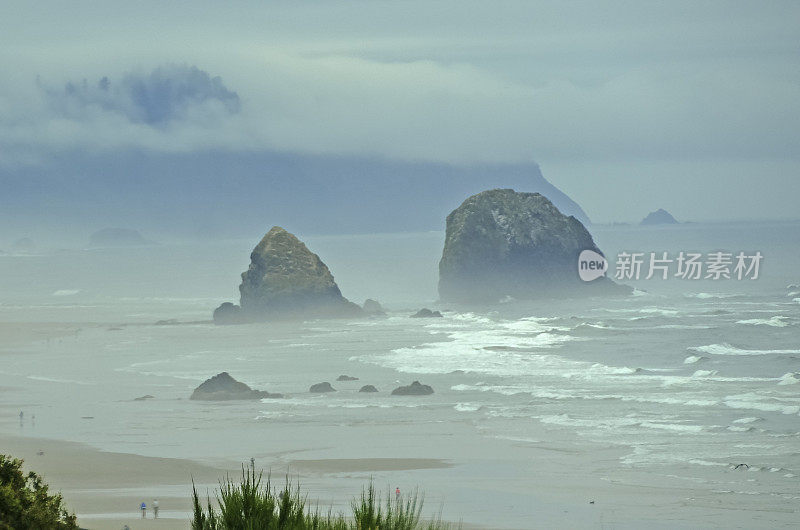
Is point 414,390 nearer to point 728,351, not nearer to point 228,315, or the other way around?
point 728,351

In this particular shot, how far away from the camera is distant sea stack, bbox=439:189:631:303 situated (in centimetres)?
12362

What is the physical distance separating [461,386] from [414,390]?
332 centimetres

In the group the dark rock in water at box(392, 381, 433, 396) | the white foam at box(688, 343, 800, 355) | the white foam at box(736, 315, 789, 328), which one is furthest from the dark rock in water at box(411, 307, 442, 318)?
the dark rock in water at box(392, 381, 433, 396)

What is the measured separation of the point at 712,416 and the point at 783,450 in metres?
7.14

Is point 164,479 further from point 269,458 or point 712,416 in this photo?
point 712,416

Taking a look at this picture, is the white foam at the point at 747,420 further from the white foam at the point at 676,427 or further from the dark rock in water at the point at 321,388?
the dark rock in water at the point at 321,388

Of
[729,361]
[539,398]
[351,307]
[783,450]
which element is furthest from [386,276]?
[783,450]

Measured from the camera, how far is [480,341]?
78625 millimetres

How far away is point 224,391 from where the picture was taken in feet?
177

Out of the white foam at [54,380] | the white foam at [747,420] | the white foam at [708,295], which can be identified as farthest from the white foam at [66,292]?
the white foam at [747,420]

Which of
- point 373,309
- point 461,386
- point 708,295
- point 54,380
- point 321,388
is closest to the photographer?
point 321,388

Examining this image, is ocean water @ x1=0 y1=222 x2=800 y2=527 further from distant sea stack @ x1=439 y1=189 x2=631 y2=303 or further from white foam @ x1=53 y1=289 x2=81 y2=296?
white foam @ x1=53 y1=289 x2=81 y2=296

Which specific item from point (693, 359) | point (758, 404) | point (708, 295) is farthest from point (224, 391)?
point (708, 295)

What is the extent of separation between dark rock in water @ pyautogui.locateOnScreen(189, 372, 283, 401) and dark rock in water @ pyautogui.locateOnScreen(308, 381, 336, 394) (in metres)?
1.87
